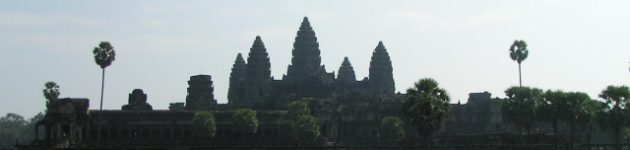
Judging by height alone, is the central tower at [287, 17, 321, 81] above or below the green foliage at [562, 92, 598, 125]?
above

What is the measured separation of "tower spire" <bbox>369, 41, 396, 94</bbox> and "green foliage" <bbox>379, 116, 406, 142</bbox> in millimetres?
63601

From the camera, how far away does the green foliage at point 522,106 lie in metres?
99.6

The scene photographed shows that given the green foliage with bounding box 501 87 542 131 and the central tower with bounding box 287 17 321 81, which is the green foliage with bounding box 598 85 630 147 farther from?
the central tower with bounding box 287 17 321 81

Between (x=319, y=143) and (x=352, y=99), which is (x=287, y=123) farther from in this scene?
(x=352, y=99)

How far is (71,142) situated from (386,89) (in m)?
93.5

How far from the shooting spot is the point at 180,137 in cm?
12388

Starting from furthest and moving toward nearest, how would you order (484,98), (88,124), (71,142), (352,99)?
(484,98) < (352,99) < (88,124) < (71,142)

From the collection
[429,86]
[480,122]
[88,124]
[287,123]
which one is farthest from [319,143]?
[429,86]

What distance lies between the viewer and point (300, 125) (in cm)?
11544

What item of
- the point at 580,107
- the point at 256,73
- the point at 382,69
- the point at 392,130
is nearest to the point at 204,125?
the point at 392,130

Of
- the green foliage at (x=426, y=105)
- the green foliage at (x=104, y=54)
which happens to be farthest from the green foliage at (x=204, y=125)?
the green foliage at (x=426, y=105)

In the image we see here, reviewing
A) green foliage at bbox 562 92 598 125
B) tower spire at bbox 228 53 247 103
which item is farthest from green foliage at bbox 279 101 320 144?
tower spire at bbox 228 53 247 103

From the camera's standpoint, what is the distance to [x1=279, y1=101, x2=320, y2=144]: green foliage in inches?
4535

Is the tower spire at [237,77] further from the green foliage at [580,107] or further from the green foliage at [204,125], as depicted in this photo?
the green foliage at [580,107]
